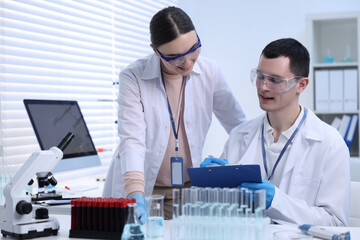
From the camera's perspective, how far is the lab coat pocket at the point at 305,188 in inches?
81.1

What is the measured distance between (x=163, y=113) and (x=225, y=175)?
0.71 meters

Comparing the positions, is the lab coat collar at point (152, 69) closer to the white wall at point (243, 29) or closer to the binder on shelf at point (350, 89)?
the binder on shelf at point (350, 89)

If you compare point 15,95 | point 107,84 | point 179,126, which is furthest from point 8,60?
point 179,126

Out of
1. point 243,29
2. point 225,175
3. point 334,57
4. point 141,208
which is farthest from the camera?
point 243,29

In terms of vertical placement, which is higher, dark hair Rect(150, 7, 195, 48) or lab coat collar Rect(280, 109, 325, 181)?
dark hair Rect(150, 7, 195, 48)

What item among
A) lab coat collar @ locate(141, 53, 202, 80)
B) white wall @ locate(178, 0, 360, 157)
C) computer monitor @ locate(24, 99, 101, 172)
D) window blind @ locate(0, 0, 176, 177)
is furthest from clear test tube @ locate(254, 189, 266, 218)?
white wall @ locate(178, 0, 360, 157)

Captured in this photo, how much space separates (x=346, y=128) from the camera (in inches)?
160

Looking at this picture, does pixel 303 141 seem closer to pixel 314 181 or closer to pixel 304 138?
pixel 304 138

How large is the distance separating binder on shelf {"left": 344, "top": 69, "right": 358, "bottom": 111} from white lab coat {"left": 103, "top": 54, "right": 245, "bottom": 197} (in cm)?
187

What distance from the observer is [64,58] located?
323 cm

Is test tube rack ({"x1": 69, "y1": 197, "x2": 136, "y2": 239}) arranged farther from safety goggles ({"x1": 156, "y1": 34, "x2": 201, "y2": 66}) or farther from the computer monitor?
the computer monitor

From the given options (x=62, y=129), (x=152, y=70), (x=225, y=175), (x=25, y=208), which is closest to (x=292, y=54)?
(x=152, y=70)

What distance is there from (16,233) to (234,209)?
0.77m

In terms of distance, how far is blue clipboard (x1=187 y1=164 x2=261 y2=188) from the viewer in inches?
65.1
